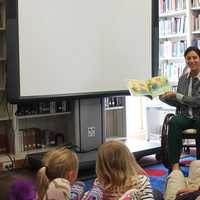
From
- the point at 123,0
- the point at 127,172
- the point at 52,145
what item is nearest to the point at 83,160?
the point at 52,145

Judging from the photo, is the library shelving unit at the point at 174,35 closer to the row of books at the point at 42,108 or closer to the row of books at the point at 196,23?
the row of books at the point at 196,23

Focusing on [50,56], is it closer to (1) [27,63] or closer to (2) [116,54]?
(1) [27,63]

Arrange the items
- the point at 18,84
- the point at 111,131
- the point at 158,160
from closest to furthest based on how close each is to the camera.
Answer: the point at 18,84
the point at 158,160
the point at 111,131

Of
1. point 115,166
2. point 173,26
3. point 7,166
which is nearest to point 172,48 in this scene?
point 173,26

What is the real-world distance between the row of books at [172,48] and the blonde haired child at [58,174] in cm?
405

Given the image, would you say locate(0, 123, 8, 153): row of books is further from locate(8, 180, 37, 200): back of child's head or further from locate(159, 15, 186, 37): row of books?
locate(8, 180, 37, 200): back of child's head

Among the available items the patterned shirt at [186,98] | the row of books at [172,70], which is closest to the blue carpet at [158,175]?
the patterned shirt at [186,98]

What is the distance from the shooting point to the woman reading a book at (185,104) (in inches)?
137

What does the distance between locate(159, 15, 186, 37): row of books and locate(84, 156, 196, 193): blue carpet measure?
188cm

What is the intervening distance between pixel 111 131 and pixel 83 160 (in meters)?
1.33

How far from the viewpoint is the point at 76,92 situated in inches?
159

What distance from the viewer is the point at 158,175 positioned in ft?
12.5

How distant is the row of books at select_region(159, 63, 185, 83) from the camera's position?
5.56 m

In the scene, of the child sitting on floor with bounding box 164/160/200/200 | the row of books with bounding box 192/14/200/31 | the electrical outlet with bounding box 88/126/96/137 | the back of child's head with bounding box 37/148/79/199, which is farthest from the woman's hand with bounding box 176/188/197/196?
the row of books with bounding box 192/14/200/31
